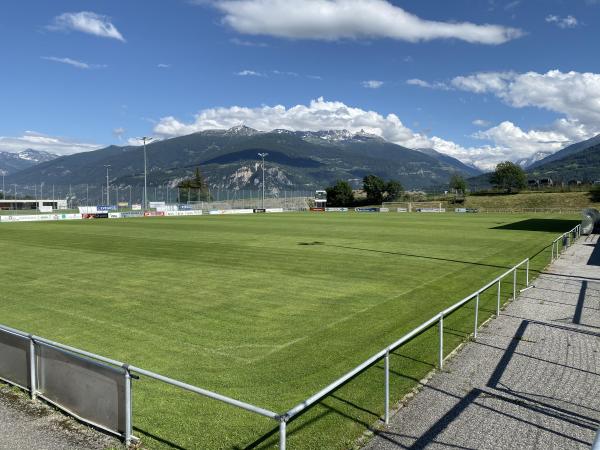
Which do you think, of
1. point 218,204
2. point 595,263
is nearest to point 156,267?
point 595,263

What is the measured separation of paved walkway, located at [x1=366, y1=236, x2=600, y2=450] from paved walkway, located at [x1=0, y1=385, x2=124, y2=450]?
13.7ft

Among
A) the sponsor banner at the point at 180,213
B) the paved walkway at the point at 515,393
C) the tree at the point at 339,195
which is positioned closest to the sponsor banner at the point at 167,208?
the sponsor banner at the point at 180,213

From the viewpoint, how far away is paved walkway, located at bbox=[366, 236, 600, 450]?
7180 mm

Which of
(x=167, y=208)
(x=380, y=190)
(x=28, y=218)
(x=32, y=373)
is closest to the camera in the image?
(x=32, y=373)

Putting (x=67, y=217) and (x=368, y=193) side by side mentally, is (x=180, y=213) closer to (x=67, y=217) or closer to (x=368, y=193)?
(x=67, y=217)

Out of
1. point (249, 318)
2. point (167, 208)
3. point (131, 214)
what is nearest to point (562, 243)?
point (249, 318)

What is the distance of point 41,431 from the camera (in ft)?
24.8

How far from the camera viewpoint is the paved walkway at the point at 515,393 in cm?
718

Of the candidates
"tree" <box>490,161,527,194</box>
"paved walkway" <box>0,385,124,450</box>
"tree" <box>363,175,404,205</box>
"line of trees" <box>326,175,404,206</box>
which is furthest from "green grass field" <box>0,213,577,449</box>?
"tree" <box>490,161,527,194</box>

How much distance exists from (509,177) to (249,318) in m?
179

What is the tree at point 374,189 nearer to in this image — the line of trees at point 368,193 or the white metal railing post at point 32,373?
the line of trees at point 368,193

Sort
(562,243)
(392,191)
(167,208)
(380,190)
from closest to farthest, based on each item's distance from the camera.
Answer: (562,243) < (167,208) < (380,190) < (392,191)

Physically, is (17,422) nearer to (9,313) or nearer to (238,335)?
(238,335)

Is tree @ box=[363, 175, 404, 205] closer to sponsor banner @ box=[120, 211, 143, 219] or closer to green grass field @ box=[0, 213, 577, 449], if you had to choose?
sponsor banner @ box=[120, 211, 143, 219]
